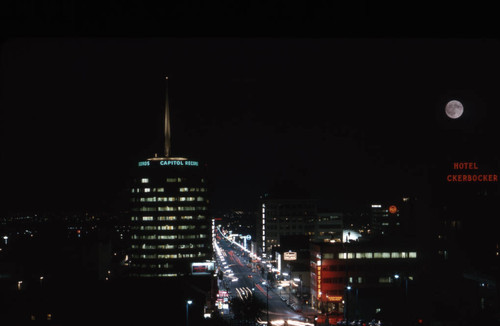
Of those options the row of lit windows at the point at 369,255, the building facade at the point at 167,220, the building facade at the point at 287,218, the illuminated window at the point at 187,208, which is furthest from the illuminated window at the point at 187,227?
the building facade at the point at 287,218

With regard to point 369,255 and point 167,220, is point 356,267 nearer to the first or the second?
point 369,255

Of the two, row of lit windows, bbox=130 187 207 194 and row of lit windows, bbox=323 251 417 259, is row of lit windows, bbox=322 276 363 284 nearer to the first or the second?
row of lit windows, bbox=323 251 417 259

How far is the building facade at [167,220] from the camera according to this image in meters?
40.9

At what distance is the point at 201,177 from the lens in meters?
44.0

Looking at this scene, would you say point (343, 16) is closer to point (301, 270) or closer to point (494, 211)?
point (494, 211)

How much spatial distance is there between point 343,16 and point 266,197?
61.2 m

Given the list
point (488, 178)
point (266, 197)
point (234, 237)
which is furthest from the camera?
point (234, 237)

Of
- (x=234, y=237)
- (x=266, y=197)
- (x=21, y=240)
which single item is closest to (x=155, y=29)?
(x=21, y=240)

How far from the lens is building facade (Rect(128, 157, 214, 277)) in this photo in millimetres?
40938

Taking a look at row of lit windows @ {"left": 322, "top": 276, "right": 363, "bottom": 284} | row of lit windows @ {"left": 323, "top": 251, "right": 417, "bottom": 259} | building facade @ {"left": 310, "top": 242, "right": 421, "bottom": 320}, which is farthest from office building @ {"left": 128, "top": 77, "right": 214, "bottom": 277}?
row of lit windows @ {"left": 323, "top": 251, "right": 417, "bottom": 259}

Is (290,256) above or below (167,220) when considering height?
below

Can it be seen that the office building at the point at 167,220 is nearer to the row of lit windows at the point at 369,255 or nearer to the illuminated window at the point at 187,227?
the illuminated window at the point at 187,227

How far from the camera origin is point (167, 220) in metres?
41.7

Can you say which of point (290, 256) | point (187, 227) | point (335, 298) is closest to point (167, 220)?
point (187, 227)
